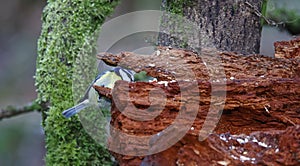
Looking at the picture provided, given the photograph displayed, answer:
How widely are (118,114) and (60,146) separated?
65cm

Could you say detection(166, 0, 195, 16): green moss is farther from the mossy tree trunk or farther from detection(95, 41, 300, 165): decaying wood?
detection(95, 41, 300, 165): decaying wood

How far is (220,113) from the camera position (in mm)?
987

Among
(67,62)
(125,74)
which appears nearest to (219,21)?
(125,74)

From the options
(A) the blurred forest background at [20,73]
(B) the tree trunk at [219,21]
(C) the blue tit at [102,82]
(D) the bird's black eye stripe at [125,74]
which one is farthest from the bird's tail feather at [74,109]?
(A) the blurred forest background at [20,73]

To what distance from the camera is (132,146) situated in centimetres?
89

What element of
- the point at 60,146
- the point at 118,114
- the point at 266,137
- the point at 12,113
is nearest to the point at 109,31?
the point at 60,146

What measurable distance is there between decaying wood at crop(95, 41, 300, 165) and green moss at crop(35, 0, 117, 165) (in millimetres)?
428

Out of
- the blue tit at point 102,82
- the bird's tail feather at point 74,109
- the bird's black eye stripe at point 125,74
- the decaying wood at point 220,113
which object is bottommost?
the bird's tail feather at point 74,109

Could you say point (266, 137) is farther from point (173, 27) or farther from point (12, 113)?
point (12, 113)

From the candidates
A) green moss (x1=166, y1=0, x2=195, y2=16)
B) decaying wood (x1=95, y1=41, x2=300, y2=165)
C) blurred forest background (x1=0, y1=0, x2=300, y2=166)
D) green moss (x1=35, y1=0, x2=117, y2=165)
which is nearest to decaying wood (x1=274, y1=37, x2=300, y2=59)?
decaying wood (x1=95, y1=41, x2=300, y2=165)

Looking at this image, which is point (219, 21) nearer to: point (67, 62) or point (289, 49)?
point (289, 49)

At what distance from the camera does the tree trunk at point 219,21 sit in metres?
1.43

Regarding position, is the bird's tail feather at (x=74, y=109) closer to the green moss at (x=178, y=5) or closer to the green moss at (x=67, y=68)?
the green moss at (x=67, y=68)

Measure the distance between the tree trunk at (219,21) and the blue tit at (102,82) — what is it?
0.22m
